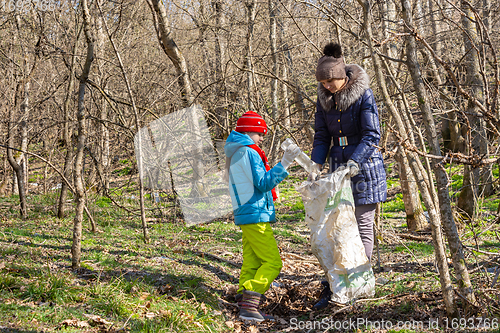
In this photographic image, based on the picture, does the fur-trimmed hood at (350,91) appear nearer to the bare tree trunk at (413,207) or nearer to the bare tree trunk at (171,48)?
the bare tree trunk at (413,207)

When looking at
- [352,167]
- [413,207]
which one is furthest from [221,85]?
[352,167]

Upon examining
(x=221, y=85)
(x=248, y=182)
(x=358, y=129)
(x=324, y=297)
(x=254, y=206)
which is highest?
(x=221, y=85)

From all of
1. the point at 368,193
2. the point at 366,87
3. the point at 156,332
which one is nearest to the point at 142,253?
the point at 156,332

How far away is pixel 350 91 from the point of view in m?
3.06

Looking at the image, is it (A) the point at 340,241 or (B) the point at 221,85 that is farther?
(B) the point at 221,85

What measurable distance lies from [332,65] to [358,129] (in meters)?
0.56

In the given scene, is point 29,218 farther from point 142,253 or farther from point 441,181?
point 441,181

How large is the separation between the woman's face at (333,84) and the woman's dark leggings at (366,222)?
98 cm

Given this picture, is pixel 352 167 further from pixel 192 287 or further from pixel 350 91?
pixel 192 287

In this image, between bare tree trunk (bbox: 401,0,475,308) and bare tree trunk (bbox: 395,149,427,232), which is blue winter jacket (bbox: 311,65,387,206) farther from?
bare tree trunk (bbox: 395,149,427,232)

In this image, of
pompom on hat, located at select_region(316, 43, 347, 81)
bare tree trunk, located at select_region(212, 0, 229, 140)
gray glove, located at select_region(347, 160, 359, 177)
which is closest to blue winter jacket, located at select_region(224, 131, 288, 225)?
gray glove, located at select_region(347, 160, 359, 177)

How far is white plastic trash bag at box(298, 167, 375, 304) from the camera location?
2975 millimetres

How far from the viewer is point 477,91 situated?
20.8ft

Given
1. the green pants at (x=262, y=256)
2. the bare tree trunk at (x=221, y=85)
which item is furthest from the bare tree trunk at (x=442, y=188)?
the bare tree trunk at (x=221, y=85)
